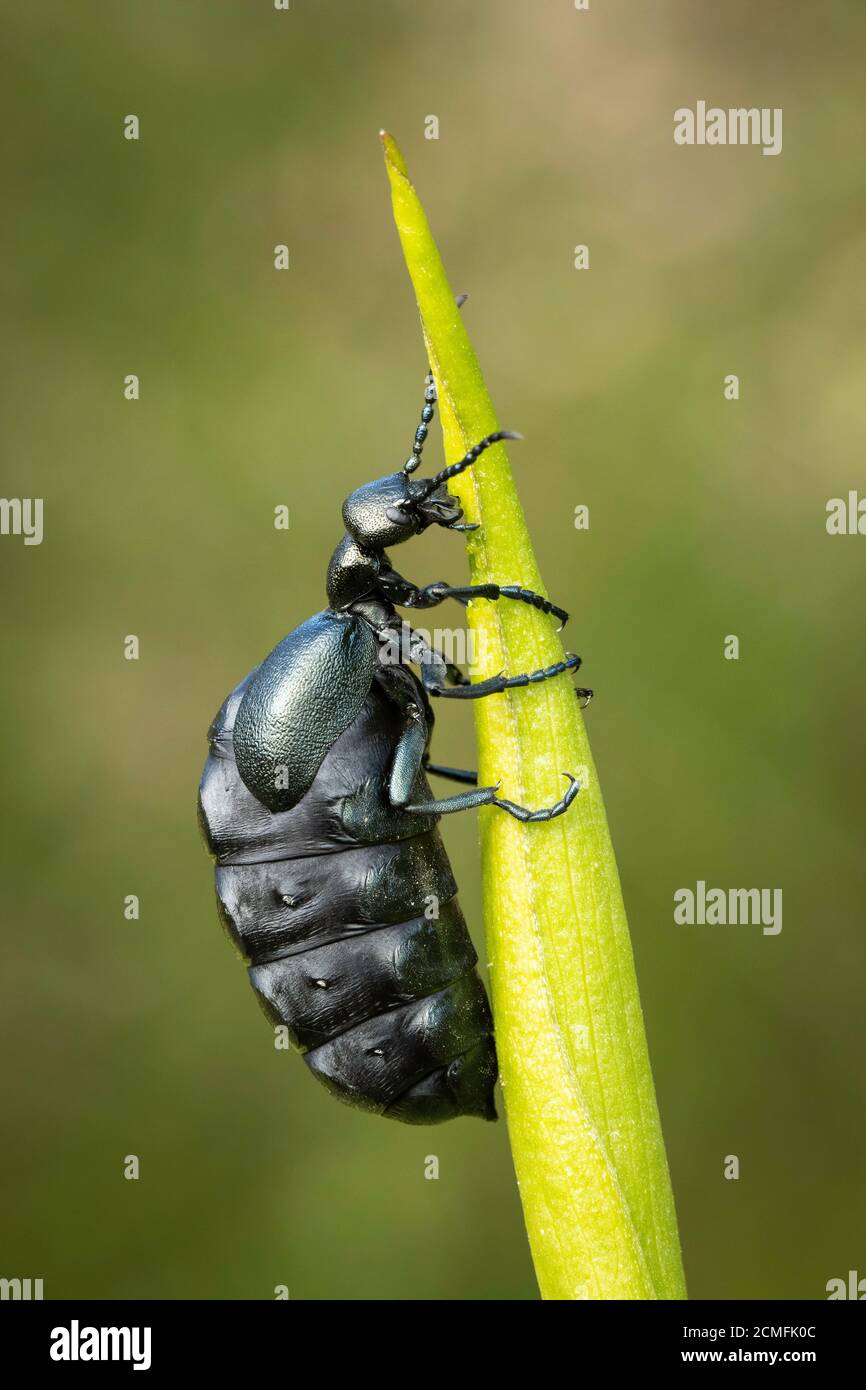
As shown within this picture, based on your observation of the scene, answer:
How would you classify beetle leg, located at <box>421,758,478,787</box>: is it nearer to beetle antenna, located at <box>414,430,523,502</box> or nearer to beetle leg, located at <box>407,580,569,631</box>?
beetle leg, located at <box>407,580,569,631</box>

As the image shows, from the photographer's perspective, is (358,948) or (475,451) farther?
(358,948)

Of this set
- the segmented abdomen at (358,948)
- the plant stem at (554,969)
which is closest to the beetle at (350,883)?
the segmented abdomen at (358,948)

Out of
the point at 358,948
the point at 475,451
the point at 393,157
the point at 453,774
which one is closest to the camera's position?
the point at 393,157

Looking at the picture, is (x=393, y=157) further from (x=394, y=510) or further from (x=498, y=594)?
(x=394, y=510)

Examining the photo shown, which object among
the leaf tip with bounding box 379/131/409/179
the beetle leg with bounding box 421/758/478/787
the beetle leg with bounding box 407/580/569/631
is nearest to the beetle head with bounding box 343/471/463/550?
the beetle leg with bounding box 407/580/569/631

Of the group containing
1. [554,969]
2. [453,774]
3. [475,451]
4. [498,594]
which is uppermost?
[475,451]

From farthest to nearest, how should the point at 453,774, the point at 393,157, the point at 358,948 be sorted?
the point at 453,774 < the point at 358,948 < the point at 393,157

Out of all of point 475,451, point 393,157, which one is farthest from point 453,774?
point 393,157

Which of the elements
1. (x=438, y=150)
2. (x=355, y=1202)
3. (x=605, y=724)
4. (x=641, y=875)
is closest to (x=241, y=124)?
(x=438, y=150)
